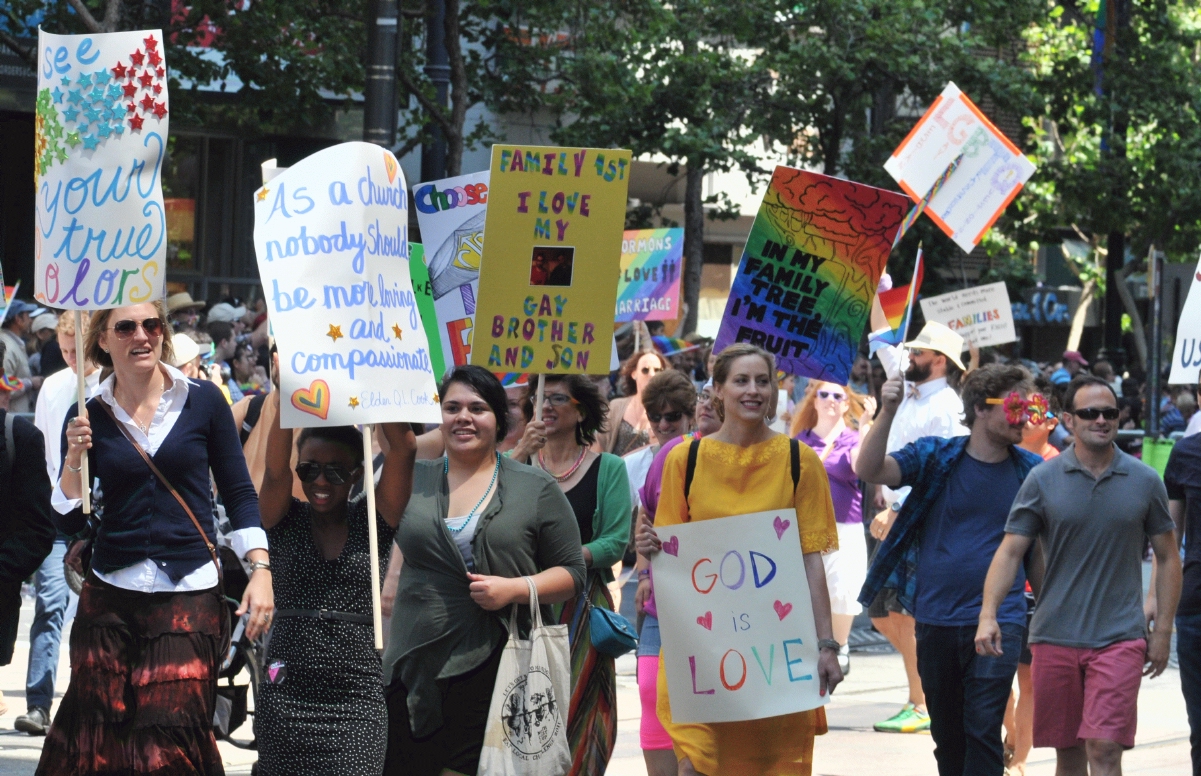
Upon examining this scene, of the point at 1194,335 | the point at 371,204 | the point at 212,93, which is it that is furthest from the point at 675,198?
the point at 371,204

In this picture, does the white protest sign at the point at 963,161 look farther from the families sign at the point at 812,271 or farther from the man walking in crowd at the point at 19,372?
the man walking in crowd at the point at 19,372

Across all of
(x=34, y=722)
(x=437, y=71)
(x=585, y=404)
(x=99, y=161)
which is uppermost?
(x=437, y=71)

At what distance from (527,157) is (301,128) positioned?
17.9 metres

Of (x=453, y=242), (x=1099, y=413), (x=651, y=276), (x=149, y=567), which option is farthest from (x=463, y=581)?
(x=651, y=276)

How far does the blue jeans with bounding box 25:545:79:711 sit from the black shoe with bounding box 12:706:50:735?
0.03 m

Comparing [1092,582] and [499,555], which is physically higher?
[499,555]

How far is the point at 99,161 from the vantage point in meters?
5.79

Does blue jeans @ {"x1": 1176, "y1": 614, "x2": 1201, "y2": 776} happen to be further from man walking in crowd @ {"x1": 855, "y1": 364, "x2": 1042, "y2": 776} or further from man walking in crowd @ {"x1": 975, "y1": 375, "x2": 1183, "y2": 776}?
man walking in crowd @ {"x1": 855, "y1": 364, "x2": 1042, "y2": 776}

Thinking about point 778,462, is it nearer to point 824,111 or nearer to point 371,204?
point 371,204

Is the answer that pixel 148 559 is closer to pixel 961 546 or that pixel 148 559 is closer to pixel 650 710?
pixel 650 710

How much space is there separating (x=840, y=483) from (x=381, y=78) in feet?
11.3

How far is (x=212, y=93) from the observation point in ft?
72.1

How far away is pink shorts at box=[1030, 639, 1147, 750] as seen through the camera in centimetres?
643

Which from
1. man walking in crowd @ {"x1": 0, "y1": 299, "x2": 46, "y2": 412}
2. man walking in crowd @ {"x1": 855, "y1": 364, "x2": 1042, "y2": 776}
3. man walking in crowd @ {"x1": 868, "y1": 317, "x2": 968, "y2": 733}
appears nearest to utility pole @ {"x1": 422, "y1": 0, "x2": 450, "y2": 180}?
man walking in crowd @ {"x1": 0, "y1": 299, "x2": 46, "y2": 412}
